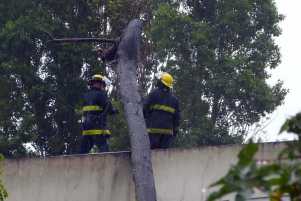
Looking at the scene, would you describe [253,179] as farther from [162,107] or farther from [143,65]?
[143,65]

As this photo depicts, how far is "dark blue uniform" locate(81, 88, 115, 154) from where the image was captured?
27.9ft

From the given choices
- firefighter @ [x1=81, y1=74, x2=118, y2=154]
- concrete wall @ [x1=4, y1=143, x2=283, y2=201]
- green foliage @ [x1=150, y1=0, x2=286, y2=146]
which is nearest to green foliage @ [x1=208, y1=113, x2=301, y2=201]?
concrete wall @ [x1=4, y1=143, x2=283, y2=201]

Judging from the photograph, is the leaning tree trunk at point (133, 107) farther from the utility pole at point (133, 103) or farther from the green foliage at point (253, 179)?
the green foliage at point (253, 179)

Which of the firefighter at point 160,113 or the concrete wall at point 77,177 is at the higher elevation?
the firefighter at point 160,113

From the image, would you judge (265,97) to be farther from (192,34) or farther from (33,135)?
(33,135)

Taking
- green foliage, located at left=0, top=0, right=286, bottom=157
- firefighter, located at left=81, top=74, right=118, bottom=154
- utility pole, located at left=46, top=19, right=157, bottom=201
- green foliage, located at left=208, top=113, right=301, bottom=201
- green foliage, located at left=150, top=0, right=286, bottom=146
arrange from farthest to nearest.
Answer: green foliage, located at left=150, top=0, right=286, bottom=146
green foliage, located at left=0, top=0, right=286, bottom=157
firefighter, located at left=81, top=74, right=118, bottom=154
utility pole, located at left=46, top=19, right=157, bottom=201
green foliage, located at left=208, top=113, right=301, bottom=201

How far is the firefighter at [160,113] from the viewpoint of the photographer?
809 centimetres

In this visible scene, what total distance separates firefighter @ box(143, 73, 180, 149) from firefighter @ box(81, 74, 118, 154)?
0.50 m

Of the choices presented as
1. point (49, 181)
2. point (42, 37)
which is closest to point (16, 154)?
point (42, 37)

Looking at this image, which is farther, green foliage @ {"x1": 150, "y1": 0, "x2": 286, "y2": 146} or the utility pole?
green foliage @ {"x1": 150, "y1": 0, "x2": 286, "y2": 146}

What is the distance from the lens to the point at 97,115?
8594 mm

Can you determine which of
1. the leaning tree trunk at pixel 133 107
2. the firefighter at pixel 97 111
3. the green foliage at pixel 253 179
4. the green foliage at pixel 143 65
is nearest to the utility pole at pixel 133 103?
the leaning tree trunk at pixel 133 107

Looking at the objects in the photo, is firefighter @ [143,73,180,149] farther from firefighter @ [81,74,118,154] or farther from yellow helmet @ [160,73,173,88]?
firefighter @ [81,74,118,154]

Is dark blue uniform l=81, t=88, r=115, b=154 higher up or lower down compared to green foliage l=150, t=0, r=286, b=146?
lower down
